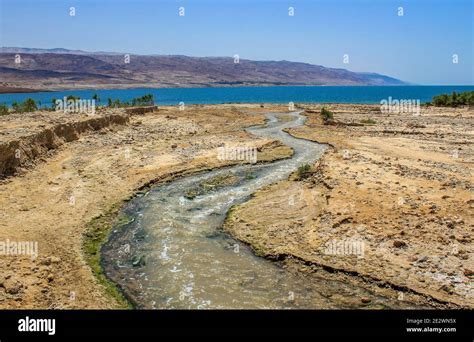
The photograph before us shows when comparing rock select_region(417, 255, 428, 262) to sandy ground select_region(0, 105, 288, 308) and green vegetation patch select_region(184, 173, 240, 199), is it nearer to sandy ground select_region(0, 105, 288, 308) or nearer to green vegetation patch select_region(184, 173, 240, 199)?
sandy ground select_region(0, 105, 288, 308)

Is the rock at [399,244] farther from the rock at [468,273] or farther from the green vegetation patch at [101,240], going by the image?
the green vegetation patch at [101,240]

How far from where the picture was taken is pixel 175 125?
51.8m

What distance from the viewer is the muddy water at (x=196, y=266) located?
13516mm

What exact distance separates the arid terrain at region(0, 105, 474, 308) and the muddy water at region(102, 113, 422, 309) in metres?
0.93

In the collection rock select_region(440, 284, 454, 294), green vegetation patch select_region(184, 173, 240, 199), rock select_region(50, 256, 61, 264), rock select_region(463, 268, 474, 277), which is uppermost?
green vegetation patch select_region(184, 173, 240, 199)

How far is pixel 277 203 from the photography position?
883 inches

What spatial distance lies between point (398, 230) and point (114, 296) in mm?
11689

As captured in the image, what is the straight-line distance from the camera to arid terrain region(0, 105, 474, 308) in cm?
1431

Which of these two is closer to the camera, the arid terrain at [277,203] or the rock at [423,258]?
the arid terrain at [277,203]

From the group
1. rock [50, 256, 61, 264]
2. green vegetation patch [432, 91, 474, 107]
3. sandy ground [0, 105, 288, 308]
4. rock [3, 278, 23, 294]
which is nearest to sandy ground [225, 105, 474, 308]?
sandy ground [0, 105, 288, 308]

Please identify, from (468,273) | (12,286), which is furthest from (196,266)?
(468,273)

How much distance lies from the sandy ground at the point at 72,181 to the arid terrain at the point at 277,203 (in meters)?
0.07

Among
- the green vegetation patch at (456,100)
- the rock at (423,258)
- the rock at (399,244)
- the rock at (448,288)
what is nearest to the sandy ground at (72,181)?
the rock at (448,288)
